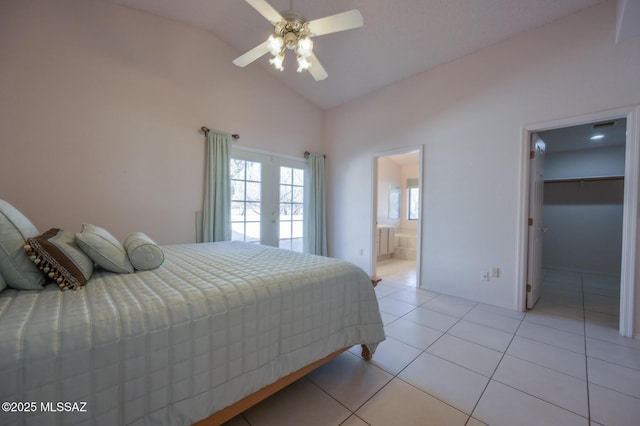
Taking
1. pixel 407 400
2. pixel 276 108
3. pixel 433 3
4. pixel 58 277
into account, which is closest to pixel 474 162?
pixel 433 3

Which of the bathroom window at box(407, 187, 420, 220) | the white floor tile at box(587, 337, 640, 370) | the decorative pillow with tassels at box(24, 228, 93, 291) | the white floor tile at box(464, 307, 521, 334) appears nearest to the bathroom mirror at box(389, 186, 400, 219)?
the bathroom window at box(407, 187, 420, 220)

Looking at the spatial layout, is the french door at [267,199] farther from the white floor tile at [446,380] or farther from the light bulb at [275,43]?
the white floor tile at [446,380]

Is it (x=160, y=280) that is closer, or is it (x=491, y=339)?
(x=160, y=280)

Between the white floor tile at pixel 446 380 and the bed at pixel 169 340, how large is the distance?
519mm

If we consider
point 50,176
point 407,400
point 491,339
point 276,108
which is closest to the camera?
point 407,400

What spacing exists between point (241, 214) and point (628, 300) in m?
4.37

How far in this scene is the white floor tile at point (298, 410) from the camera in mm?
1370

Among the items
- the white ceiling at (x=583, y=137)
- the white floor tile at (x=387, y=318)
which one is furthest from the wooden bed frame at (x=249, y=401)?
the white ceiling at (x=583, y=137)

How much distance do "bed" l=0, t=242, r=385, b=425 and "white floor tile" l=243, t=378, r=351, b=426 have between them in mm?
183

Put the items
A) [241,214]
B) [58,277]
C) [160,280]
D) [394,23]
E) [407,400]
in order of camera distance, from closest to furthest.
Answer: [58,277] < [160,280] < [407,400] < [394,23] < [241,214]

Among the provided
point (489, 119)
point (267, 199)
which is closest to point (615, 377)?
point (489, 119)

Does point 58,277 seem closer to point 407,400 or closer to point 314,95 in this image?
point 407,400

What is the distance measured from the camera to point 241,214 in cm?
386

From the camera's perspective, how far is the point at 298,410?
145cm
